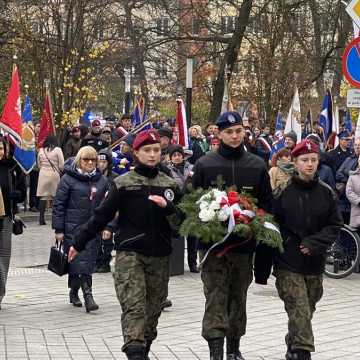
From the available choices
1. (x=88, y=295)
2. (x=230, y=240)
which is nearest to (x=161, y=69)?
(x=88, y=295)

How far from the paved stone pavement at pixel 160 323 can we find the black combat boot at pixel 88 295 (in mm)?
96

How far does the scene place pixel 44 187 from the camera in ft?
66.6

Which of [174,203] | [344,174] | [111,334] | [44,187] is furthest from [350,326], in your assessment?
[44,187]

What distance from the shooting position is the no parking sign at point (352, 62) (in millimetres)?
11461

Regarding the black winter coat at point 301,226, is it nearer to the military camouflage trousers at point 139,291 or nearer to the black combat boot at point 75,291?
the military camouflage trousers at point 139,291

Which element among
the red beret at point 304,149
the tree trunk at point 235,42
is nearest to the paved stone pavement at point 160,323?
the red beret at point 304,149

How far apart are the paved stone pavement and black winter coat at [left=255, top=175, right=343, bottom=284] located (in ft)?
3.23

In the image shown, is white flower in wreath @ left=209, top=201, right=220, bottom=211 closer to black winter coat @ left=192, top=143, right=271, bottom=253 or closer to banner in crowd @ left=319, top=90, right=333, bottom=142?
black winter coat @ left=192, top=143, right=271, bottom=253

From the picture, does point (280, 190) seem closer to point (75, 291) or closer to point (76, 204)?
point (76, 204)

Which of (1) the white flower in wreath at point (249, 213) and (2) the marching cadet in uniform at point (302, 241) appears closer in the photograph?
(1) the white flower in wreath at point (249, 213)

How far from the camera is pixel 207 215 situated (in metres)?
7.56

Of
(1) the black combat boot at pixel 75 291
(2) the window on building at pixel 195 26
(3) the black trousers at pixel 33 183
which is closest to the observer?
(1) the black combat boot at pixel 75 291

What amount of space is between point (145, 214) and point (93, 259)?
10.7 feet

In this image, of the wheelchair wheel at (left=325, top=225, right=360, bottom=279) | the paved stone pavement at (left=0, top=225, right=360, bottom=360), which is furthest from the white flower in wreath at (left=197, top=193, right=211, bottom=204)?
the wheelchair wheel at (left=325, top=225, right=360, bottom=279)
